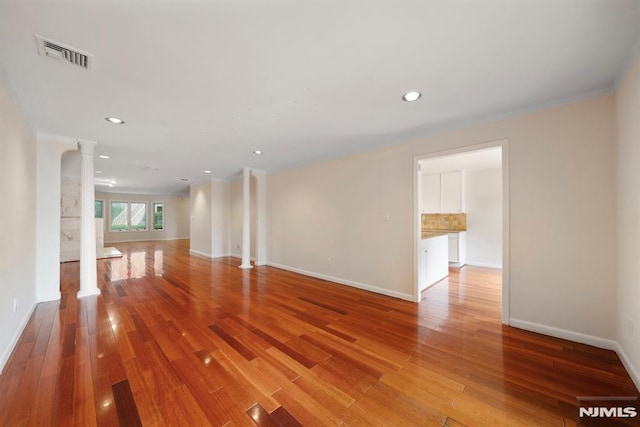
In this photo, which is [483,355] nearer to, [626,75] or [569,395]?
[569,395]

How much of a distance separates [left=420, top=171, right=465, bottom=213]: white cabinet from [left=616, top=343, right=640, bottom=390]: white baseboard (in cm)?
432

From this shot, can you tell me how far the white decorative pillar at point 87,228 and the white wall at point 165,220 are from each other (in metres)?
8.91

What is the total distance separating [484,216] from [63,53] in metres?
7.37

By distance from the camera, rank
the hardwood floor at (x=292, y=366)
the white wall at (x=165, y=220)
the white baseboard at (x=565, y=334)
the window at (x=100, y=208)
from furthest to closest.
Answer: the white wall at (x=165, y=220) < the window at (x=100, y=208) < the white baseboard at (x=565, y=334) < the hardwood floor at (x=292, y=366)

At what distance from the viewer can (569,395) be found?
1.65 metres

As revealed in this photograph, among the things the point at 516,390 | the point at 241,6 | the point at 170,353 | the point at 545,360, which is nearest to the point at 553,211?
the point at 545,360

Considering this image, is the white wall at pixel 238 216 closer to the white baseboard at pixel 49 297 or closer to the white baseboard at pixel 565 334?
the white baseboard at pixel 49 297

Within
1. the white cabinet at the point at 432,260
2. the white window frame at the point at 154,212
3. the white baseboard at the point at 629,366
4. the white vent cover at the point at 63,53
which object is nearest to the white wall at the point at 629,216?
the white baseboard at the point at 629,366

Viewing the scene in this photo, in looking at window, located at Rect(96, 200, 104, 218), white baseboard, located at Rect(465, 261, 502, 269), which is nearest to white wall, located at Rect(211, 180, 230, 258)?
white baseboard, located at Rect(465, 261, 502, 269)

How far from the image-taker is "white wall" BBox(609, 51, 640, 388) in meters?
1.74

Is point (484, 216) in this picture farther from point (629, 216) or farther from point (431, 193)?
point (629, 216)

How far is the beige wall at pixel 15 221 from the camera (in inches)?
79.4

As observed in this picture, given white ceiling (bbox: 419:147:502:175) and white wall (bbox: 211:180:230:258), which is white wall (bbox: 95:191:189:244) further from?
white ceiling (bbox: 419:147:502:175)

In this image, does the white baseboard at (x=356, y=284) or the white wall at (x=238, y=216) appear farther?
the white wall at (x=238, y=216)
